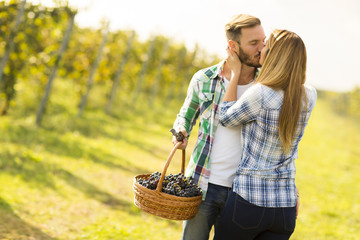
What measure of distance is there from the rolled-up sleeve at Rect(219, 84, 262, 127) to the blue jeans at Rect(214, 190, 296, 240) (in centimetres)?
40

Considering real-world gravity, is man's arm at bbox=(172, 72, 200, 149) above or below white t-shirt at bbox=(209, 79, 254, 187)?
above

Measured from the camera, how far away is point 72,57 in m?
16.2

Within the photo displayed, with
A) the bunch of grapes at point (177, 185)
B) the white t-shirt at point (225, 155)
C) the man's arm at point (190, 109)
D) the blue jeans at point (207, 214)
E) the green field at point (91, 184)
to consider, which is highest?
the man's arm at point (190, 109)

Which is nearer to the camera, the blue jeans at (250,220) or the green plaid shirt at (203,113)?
the blue jeans at (250,220)

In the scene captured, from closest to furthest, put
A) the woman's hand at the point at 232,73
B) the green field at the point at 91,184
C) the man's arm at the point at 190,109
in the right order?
the woman's hand at the point at 232,73, the man's arm at the point at 190,109, the green field at the point at 91,184

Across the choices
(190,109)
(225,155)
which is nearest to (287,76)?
(225,155)

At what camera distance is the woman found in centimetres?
213

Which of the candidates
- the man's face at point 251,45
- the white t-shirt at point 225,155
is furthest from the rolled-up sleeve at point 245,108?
the man's face at point 251,45

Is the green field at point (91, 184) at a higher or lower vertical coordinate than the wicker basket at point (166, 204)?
lower

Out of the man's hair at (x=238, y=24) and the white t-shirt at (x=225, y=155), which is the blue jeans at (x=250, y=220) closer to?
the white t-shirt at (x=225, y=155)

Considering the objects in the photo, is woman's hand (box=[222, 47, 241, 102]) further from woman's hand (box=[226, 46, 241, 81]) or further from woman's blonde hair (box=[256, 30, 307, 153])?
woman's blonde hair (box=[256, 30, 307, 153])

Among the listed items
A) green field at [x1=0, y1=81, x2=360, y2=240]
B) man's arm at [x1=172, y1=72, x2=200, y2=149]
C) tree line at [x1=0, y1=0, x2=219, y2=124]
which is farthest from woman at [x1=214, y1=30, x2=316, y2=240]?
tree line at [x1=0, y1=0, x2=219, y2=124]

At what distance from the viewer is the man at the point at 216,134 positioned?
7.82ft

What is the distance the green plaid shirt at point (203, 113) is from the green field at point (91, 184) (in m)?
2.51
